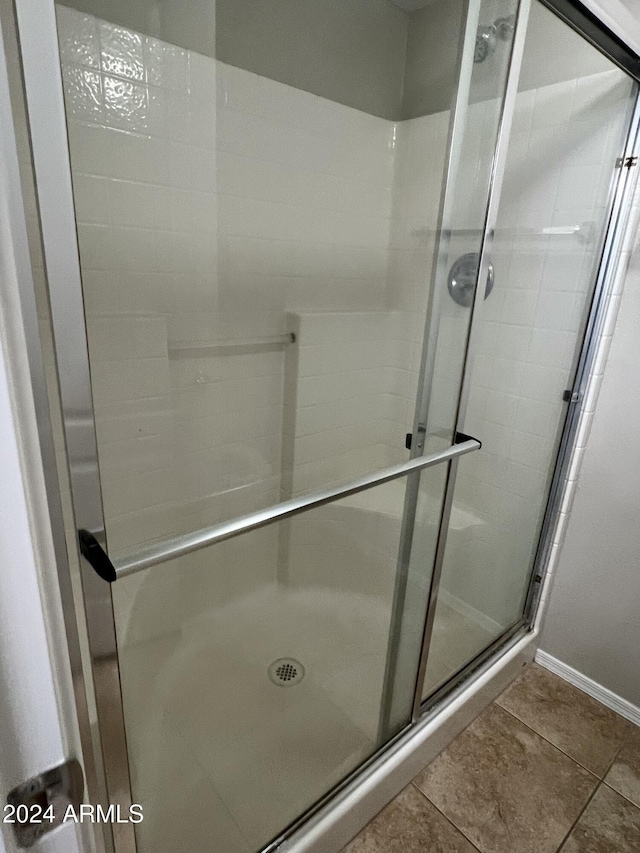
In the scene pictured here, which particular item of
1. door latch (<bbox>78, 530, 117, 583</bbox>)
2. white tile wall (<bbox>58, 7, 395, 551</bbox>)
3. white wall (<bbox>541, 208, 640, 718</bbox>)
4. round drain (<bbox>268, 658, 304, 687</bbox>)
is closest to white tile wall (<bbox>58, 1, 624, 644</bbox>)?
white tile wall (<bbox>58, 7, 395, 551</bbox>)

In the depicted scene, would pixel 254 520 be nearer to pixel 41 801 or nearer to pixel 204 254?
pixel 41 801

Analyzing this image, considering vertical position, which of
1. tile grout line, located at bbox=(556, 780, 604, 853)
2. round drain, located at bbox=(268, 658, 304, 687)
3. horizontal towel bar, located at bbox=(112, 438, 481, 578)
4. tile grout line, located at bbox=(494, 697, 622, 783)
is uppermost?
horizontal towel bar, located at bbox=(112, 438, 481, 578)

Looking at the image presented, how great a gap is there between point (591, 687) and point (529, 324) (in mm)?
1150

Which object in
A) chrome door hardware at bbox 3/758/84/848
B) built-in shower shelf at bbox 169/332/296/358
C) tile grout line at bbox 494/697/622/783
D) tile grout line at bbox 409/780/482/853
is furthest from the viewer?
built-in shower shelf at bbox 169/332/296/358

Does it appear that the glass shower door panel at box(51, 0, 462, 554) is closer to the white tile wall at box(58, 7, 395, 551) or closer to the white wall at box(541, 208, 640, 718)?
the white tile wall at box(58, 7, 395, 551)

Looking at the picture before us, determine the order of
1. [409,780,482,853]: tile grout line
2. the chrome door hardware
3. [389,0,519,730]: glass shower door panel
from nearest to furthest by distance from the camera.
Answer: the chrome door hardware → [389,0,519,730]: glass shower door panel → [409,780,482,853]: tile grout line

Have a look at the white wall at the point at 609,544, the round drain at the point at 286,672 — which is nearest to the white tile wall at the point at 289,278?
the white wall at the point at 609,544

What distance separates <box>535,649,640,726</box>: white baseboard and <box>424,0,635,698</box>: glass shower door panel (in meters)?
0.18

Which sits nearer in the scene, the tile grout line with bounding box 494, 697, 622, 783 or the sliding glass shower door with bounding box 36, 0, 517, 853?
the sliding glass shower door with bounding box 36, 0, 517, 853

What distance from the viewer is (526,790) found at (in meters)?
1.25

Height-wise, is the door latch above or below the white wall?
above

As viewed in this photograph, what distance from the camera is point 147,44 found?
1152 millimetres

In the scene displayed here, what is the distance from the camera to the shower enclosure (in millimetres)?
984

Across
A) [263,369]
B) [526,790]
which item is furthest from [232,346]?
[526,790]
